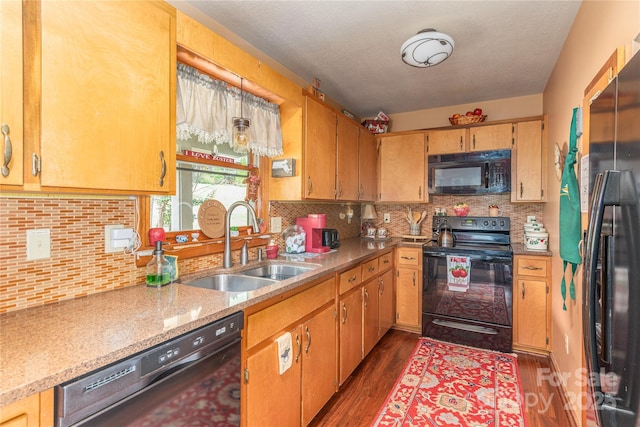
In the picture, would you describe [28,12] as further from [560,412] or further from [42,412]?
[560,412]

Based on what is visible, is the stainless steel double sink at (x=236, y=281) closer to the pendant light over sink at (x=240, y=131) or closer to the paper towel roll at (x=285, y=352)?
the paper towel roll at (x=285, y=352)

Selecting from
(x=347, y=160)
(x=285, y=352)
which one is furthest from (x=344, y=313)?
(x=347, y=160)

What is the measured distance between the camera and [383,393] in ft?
7.09

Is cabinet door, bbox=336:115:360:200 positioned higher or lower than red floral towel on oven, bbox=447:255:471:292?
higher

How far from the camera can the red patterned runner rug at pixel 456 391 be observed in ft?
6.20

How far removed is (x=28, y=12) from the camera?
0.96 m

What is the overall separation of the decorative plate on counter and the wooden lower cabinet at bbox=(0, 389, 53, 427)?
48.3 inches

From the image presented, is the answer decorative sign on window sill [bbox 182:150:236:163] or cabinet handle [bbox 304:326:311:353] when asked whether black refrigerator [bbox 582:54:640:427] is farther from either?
decorative sign on window sill [bbox 182:150:236:163]

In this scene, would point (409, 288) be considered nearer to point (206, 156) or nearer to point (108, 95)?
point (206, 156)

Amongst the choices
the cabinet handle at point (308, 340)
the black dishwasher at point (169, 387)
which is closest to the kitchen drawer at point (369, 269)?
the cabinet handle at point (308, 340)

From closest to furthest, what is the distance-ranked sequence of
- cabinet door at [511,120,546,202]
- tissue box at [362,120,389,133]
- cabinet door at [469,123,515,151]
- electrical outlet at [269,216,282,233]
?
electrical outlet at [269,216,282,233] < cabinet door at [511,120,546,202] < cabinet door at [469,123,515,151] < tissue box at [362,120,389,133]

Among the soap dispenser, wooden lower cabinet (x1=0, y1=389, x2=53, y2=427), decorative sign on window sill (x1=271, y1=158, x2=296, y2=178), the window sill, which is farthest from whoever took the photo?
decorative sign on window sill (x1=271, y1=158, x2=296, y2=178)

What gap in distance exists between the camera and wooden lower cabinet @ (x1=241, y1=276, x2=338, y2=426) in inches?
53.1

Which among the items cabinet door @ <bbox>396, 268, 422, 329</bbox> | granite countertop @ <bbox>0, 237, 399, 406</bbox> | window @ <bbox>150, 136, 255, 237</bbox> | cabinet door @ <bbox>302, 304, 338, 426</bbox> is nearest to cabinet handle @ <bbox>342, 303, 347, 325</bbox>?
cabinet door @ <bbox>302, 304, 338, 426</bbox>
